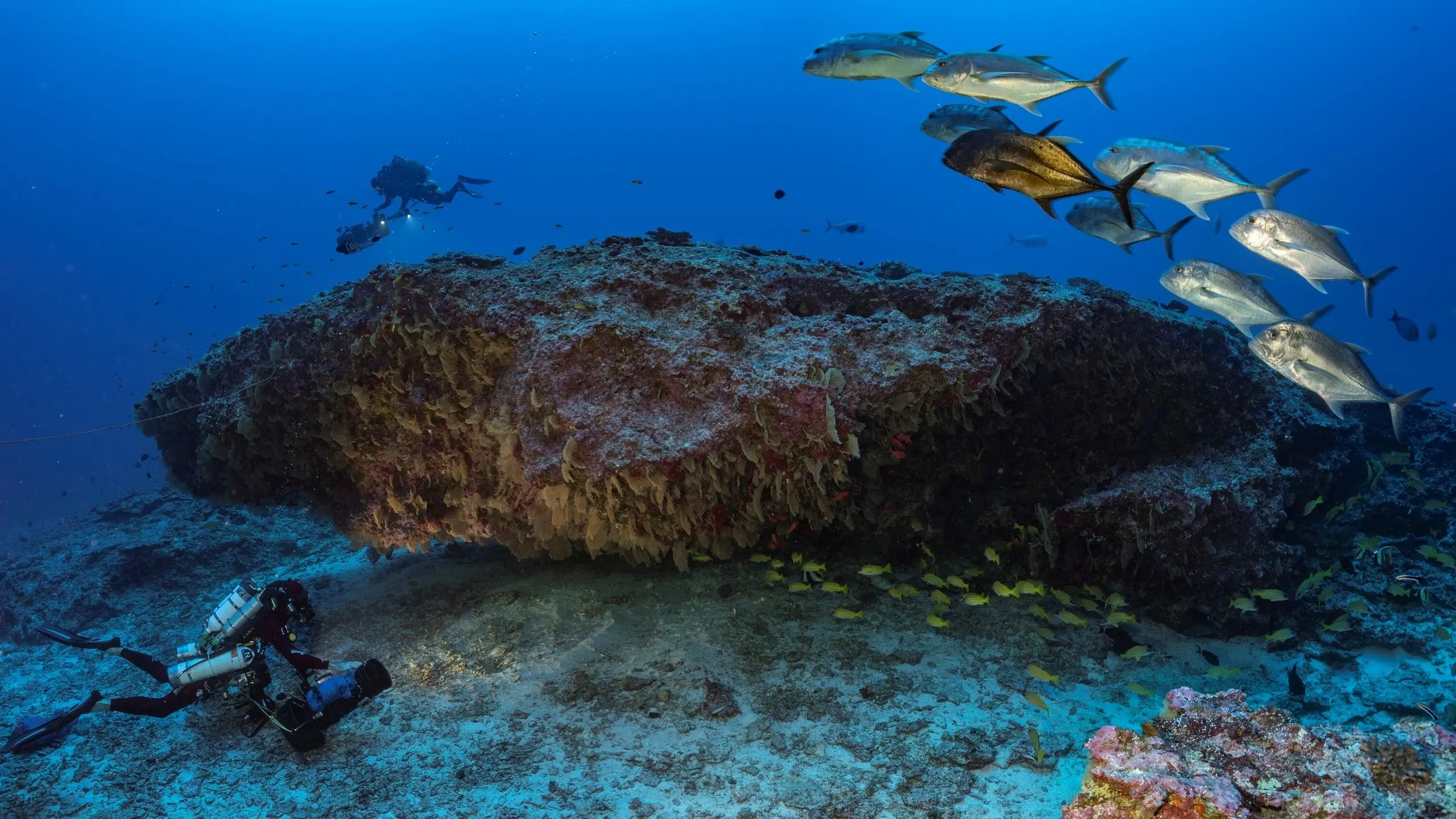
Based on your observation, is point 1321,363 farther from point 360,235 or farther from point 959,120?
point 360,235

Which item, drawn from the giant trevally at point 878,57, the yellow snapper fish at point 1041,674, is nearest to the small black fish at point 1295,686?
the yellow snapper fish at point 1041,674

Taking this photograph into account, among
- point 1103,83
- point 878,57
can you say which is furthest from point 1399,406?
point 878,57

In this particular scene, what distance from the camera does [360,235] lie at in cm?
1053

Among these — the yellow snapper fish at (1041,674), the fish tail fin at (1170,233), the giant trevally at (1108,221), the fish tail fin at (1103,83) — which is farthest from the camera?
the giant trevally at (1108,221)

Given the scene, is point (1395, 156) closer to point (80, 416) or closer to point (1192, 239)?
point (1192, 239)

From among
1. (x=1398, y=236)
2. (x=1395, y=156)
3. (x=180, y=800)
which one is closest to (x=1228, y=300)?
(x=180, y=800)

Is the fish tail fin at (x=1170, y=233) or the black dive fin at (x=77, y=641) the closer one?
the fish tail fin at (x=1170, y=233)

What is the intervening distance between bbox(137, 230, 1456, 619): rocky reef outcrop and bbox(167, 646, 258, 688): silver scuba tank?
1276 millimetres

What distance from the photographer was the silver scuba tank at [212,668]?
4.48 m

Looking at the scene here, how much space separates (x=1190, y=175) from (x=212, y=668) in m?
7.99

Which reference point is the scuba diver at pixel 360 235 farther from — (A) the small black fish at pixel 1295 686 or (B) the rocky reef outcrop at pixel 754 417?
(A) the small black fish at pixel 1295 686

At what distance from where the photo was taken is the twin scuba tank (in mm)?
4488

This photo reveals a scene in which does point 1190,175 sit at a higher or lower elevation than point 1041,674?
higher

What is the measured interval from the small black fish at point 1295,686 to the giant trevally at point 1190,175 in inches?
133
